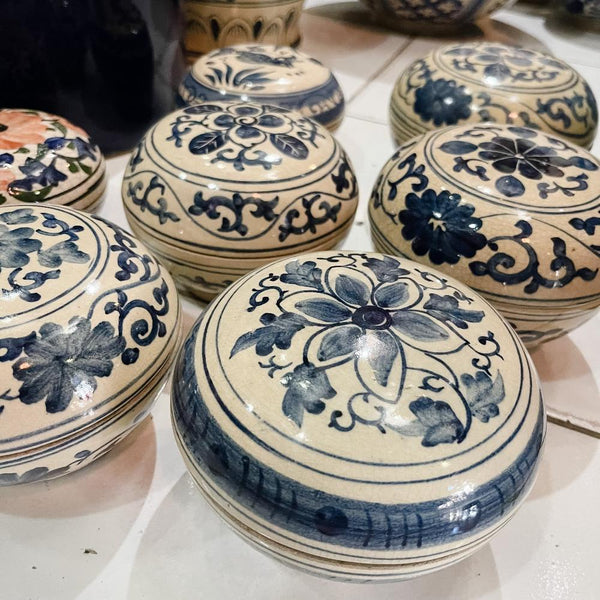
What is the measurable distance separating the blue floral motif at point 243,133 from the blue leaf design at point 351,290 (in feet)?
0.79

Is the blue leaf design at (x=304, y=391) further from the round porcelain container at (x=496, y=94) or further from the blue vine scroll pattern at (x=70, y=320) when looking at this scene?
the round porcelain container at (x=496, y=94)

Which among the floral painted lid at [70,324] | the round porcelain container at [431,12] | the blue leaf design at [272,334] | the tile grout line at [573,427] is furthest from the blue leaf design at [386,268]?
the round porcelain container at [431,12]

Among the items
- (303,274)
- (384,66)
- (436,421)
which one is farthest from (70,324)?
(384,66)

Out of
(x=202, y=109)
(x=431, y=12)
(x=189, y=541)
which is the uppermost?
(x=202, y=109)

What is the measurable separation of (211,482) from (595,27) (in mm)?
2052

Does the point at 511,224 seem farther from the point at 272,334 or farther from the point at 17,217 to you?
the point at 17,217

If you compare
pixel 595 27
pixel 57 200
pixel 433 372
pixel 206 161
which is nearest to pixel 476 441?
pixel 433 372

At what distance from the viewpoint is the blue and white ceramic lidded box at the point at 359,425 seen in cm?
47

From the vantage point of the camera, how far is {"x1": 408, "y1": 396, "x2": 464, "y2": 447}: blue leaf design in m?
0.49

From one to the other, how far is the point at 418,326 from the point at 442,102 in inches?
22.8

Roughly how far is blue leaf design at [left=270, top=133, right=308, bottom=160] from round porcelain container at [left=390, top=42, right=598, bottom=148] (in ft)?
1.02

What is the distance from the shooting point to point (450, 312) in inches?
22.6

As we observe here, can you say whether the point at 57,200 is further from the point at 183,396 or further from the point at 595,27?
the point at 595,27

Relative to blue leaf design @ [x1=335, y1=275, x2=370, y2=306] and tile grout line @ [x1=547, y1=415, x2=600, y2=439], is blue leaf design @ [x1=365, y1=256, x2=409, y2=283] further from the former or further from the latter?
tile grout line @ [x1=547, y1=415, x2=600, y2=439]
